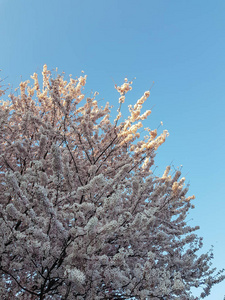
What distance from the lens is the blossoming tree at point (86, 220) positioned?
3219 millimetres

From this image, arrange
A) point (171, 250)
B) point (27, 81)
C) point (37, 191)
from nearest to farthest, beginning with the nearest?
1. point (37, 191)
2. point (171, 250)
3. point (27, 81)

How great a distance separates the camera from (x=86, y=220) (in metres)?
3.63

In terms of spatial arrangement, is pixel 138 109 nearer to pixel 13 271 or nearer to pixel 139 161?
pixel 139 161

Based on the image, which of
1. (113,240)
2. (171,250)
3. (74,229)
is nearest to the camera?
(74,229)

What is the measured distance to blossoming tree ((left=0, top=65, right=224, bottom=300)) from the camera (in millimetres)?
3219

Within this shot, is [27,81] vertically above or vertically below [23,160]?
above

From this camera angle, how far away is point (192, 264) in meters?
5.45

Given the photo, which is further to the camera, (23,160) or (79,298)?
(23,160)

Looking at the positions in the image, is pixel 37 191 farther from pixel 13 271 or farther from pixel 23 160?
pixel 23 160

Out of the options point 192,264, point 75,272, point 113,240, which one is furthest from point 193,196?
point 75,272

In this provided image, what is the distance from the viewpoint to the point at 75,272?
8.82 ft

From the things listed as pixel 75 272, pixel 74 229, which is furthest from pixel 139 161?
pixel 75 272

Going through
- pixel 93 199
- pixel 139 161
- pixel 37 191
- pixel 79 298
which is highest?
pixel 139 161

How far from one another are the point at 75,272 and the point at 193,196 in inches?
240
